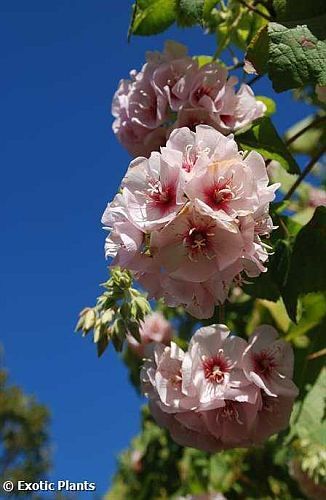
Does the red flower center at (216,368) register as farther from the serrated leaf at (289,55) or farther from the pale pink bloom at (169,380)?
the serrated leaf at (289,55)

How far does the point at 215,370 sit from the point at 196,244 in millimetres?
357

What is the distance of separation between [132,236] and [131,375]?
3.44 m

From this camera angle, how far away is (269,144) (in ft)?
5.56

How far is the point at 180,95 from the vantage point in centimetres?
174

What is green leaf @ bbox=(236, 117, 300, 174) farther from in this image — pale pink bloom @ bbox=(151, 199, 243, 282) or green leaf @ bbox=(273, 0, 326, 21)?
pale pink bloom @ bbox=(151, 199, 243, 282)

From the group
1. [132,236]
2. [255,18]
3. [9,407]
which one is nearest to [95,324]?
[132,236]

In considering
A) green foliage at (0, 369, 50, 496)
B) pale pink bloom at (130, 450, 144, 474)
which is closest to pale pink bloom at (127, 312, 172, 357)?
pale pink bloom at (130, 450, 144, 474)

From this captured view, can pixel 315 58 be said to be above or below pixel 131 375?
above

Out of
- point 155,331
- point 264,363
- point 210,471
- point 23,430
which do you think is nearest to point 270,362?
point 264,363

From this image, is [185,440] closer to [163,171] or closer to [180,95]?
[163,171]

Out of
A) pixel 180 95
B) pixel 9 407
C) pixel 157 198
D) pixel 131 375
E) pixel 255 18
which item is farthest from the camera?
pixel 9 407

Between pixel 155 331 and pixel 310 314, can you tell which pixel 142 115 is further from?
pixel 155 331

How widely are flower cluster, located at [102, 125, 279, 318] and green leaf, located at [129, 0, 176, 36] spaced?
2.41 ft

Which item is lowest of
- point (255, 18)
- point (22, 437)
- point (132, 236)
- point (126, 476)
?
point (22, 437)
